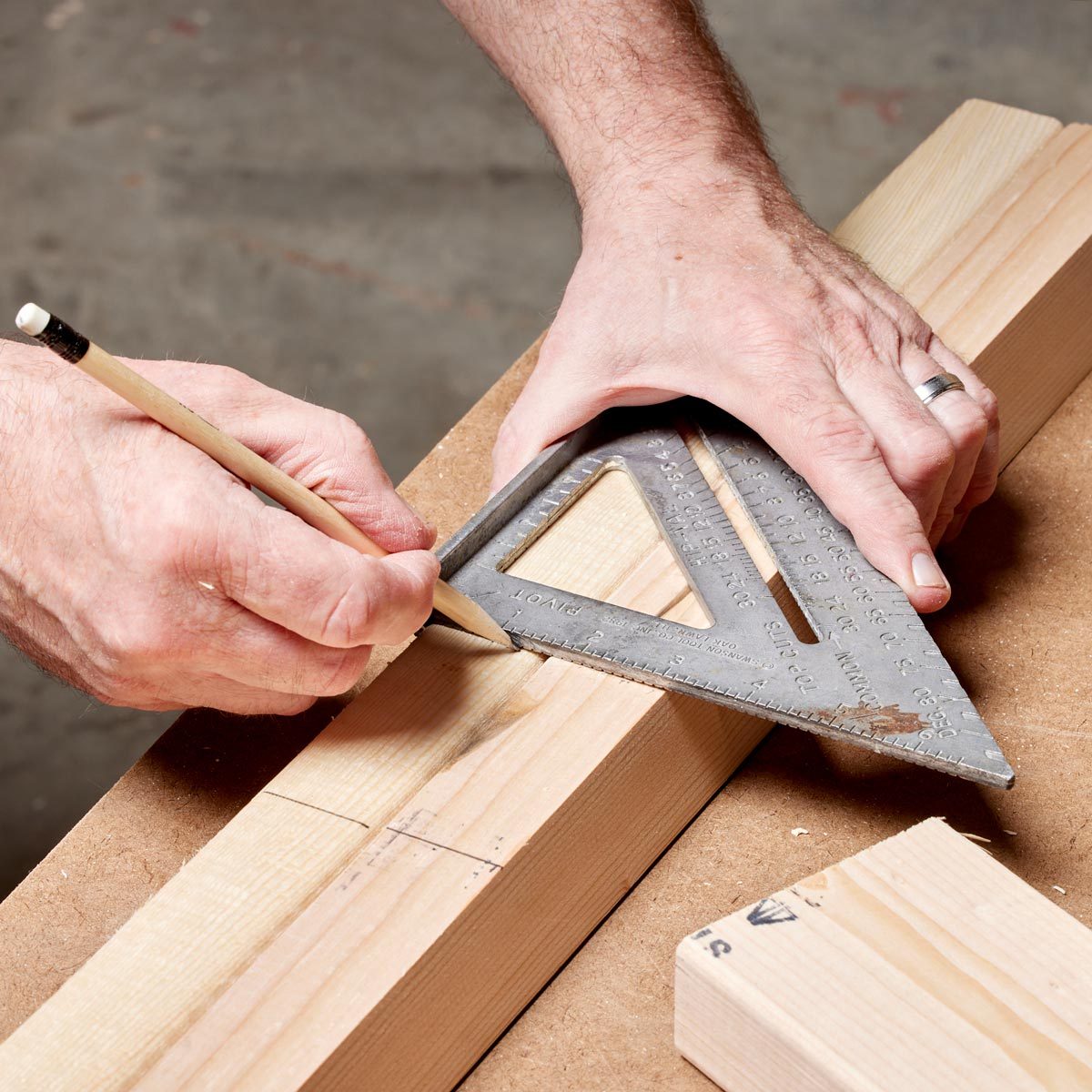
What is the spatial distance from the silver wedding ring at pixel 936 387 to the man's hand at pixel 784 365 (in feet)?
0.04

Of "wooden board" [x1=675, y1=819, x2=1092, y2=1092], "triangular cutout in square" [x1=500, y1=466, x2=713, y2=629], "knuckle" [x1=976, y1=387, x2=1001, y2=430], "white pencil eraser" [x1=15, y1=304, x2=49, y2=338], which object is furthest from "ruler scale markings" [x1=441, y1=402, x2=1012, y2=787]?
"white pencil eraser" [x1=15, y1=304, x2=49, y2=338]

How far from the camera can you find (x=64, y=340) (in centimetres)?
105

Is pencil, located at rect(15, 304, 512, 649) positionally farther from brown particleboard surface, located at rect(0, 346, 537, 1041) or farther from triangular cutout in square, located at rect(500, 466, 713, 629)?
brown particleboard surface, located at rect(0, 346, 537, 1041)

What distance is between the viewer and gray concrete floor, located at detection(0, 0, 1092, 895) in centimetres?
412

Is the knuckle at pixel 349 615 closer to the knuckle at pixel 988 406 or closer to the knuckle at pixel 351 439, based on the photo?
the knuckle at pixel 351 439

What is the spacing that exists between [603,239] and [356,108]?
3345 mm

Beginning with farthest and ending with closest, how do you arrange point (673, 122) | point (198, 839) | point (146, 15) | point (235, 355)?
point (146, 15)
point (235, 355)
point (673, 122)
point (198, 839)

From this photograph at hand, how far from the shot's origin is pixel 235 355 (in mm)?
4043

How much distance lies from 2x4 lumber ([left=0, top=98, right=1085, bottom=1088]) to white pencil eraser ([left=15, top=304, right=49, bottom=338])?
50 centimetres

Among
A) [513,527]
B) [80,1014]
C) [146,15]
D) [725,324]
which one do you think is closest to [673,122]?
[725,324]

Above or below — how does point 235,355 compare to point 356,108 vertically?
below

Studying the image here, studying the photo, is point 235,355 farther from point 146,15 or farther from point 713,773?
point 713,773

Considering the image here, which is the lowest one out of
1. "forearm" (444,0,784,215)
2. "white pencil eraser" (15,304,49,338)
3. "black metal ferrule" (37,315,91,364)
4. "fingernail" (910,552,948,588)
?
"fingernail" (910,552,948,588)

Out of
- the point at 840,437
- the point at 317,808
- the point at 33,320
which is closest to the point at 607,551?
the point at 840,437
